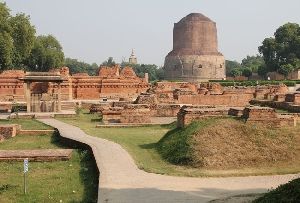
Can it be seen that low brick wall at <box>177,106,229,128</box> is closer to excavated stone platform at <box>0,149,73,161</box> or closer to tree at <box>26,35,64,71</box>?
excavated stone platform at <box>0,149,73,161</box>

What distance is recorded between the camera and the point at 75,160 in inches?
399

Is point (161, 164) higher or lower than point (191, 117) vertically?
lower

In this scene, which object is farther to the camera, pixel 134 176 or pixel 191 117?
pixel 191 117

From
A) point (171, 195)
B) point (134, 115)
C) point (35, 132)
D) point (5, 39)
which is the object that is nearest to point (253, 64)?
point (5, 39)

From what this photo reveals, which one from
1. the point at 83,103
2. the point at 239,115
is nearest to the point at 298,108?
the point at 239,115

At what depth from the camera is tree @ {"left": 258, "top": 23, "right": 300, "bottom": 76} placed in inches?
1902

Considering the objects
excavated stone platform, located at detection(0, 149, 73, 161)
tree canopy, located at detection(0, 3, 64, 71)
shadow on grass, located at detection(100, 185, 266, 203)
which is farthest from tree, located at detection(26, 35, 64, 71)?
shadow on grass, located at detection(100, 185, 266, 203)

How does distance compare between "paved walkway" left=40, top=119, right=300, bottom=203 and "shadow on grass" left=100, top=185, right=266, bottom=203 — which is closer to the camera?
"shadow on grass" left=100, top=185, right=266, bottom=203

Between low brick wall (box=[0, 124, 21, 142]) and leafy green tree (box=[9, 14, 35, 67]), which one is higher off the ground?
leafy green tree (box=[9, 14, 35, 67])

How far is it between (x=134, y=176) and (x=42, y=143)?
545 cm

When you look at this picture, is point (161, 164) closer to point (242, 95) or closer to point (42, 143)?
point (42, 143)

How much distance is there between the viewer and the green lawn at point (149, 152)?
8531mm

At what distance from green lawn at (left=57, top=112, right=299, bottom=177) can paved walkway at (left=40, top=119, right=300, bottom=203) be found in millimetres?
322

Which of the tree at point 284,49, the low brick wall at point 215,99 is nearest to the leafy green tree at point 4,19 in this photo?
the low brick wall at point 215,99
